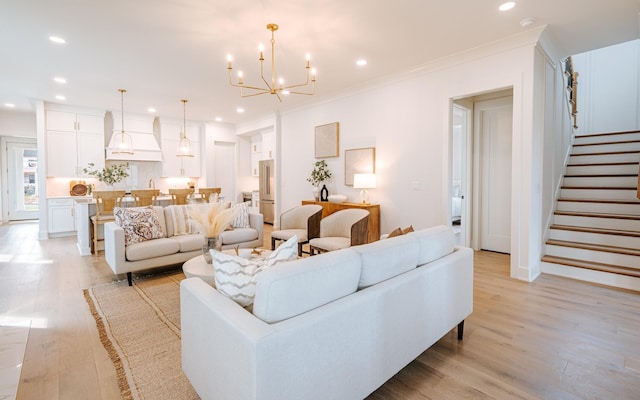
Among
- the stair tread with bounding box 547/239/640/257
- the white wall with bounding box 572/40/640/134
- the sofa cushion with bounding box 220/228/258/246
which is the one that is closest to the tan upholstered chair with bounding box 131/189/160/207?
the sofa cushion with bounding box 220/228/258/246

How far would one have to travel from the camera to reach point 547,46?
3.75 metres

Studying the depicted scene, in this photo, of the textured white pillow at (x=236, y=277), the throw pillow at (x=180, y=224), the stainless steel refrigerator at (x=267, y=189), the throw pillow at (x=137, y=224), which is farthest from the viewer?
the stainless steel refrigerator at (x=267, y=189)

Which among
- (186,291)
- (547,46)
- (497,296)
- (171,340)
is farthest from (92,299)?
(547,46)

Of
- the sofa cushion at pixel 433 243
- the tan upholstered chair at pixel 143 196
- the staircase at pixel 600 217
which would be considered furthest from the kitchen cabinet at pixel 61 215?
the staircase at pixel 600 217

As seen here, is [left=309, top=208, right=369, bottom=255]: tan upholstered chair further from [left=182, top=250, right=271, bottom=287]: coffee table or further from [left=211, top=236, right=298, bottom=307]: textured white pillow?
[left=211, top=236, right=298, bottom=307]: textured white pillow

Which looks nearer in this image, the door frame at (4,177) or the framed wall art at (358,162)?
the framed wall art at (358,162)

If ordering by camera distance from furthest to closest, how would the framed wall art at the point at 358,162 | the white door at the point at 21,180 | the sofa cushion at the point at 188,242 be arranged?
1. the white door at the point at 21,180
2. the framed wall art at the point at 358,162
3. the sofa cushion at the point at 188,242

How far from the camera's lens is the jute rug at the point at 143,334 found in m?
1.82

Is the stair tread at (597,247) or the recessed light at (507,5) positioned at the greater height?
the recessed light at (507,5)

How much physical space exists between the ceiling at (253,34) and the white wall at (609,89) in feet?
8.30

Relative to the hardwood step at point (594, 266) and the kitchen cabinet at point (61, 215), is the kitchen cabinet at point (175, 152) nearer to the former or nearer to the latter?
the kitchen cabinet at point (61, 215)

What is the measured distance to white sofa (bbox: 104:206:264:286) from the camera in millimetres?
3467

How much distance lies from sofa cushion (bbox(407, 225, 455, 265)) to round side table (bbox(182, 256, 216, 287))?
1540mm

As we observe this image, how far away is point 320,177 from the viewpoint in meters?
6.07
